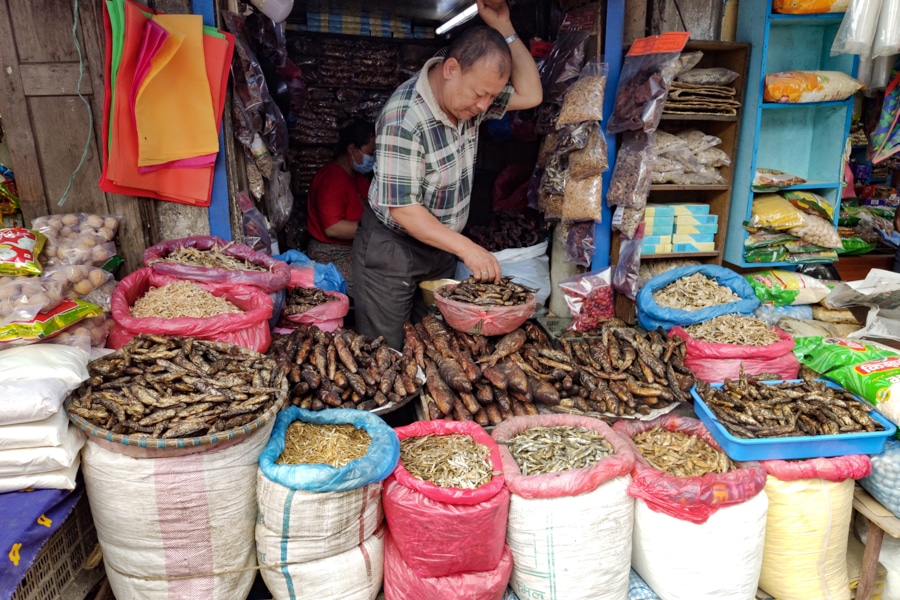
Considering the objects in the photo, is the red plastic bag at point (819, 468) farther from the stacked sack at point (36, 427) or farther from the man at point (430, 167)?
the stacked sack at point (36, 427)

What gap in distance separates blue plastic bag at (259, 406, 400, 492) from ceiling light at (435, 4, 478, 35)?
14.1ft

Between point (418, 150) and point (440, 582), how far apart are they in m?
2.08

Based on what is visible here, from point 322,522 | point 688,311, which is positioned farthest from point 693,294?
point 322,522

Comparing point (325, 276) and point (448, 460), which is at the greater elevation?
point (325, 276)

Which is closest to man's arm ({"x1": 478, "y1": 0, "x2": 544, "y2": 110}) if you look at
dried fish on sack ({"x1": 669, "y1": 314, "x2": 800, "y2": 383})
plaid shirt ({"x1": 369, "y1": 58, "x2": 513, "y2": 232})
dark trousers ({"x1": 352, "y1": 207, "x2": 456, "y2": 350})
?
plaid shirt ({"x1": 369, "y1": 58, "x2": 513, "y2": 232})

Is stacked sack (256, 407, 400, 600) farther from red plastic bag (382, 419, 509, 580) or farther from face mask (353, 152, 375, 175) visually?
face mask (353, 152, 375, 175)

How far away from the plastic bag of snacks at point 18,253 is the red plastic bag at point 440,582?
6.59 ft

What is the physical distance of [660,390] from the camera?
2801 millimetres

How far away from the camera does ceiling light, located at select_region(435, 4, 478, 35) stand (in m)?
5.40

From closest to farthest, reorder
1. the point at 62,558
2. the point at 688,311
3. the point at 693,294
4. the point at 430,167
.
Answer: the point at 62,558 < the point at 430,167 < the point at 688,311 < the point at 693,294

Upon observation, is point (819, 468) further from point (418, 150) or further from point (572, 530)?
point (418, 150)

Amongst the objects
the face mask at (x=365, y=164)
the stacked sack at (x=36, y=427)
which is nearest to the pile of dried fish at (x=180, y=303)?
the stacked sack at (x=36, y=427)

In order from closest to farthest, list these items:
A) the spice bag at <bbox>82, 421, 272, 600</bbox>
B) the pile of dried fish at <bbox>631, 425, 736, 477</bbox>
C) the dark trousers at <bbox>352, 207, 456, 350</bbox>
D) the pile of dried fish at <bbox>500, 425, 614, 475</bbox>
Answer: the spice bag at <bbox>82, 421, 272, 600</bbox> < the pile of dried fish at <bbox>500, 425, 614, 475</bbox> < the pile of dried fish at <bbox>631, 425, 736, 477</bbox> < the dark trousers at <bbox>352, 207, 456, 350</bbox>

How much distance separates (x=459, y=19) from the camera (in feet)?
18.8
